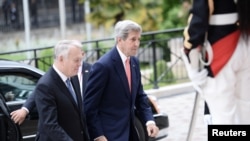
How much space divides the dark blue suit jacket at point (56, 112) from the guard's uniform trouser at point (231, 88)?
1.22 meters

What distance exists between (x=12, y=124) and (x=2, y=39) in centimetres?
1700

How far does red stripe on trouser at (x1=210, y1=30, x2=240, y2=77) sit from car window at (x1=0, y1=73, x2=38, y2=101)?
3.57 meters

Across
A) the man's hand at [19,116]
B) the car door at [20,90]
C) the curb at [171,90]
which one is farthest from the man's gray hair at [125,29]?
the curb at [171,90]

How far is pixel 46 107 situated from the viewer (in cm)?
502

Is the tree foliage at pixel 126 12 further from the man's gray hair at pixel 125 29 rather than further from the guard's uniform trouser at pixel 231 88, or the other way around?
the guard's uniform trouser at pixel 231 88

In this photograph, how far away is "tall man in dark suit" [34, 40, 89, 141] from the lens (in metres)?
5.01

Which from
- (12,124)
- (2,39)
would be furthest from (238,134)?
(2,39)

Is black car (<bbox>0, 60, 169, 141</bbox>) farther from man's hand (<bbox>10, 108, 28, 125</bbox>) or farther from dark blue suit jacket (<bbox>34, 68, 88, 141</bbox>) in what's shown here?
dark blue suit jacket (<bbox>34, 68, 88, 141</bbox>)

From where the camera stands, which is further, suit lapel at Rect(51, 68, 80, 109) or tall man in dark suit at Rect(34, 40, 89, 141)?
suit lapel at Rect(51, 68, 80, 109)

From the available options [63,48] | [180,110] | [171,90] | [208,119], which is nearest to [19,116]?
[63,48]

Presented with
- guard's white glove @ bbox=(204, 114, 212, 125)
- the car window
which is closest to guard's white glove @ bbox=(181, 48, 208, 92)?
guard's white glove @ bbox=(204, 114, 212, 125)

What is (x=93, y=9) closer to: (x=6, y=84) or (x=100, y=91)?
(x=6, y=84)

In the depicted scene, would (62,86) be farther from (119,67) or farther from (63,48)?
(119,67)

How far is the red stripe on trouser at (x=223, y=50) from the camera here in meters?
4.21
